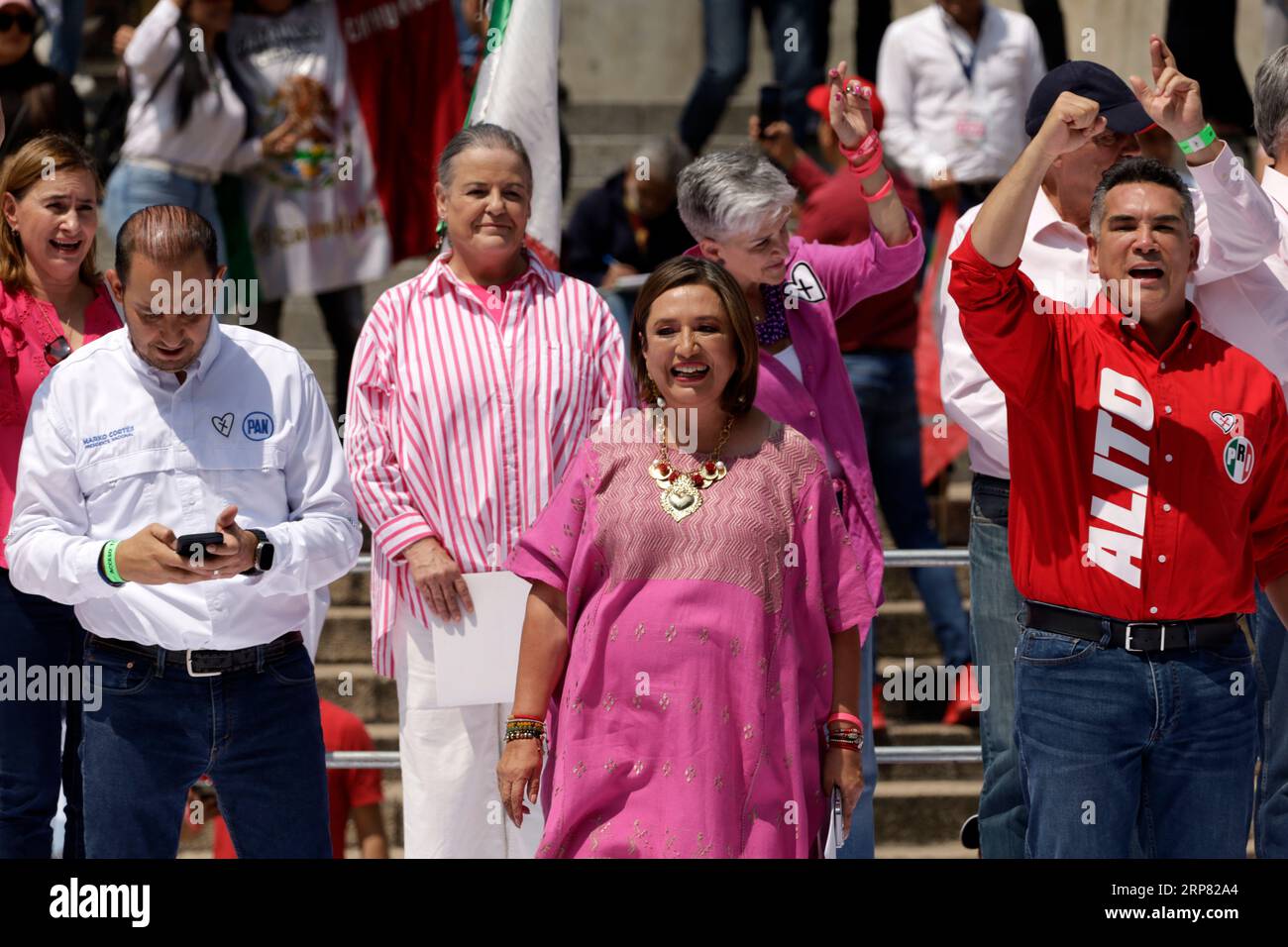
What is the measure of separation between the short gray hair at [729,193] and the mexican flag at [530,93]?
69 centimetres

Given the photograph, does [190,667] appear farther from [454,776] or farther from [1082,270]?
[1082,270]

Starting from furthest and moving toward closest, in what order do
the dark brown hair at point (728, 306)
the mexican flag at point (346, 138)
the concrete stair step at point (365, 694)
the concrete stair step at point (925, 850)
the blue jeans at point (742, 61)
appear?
the blue jeans at point (742, 61), the mexican flag at point (346, 138), the concrete stair step at point (365, 694), the concrete stair step at point (925, 850), the dark brown hair at point (728, 306)

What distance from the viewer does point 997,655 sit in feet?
17.0

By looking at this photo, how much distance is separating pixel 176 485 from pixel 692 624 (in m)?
1.25

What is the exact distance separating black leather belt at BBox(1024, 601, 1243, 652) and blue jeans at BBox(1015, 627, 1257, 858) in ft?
0.05

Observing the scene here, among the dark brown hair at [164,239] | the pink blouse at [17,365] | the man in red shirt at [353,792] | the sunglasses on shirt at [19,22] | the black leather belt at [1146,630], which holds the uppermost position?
the sunglasses on shirt at [19,22]

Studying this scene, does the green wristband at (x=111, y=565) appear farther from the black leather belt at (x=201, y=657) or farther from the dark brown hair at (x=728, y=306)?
the dark brown hair at (x=728, y=306)

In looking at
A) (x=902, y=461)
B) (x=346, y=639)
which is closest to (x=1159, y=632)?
(x=902, y=461)

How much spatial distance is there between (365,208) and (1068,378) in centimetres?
449

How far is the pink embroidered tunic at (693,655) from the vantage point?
13.7 ft

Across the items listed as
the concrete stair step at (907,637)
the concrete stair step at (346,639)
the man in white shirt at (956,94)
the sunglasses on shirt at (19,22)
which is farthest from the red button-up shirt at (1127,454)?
the sunglasses on shirt at (19,22)

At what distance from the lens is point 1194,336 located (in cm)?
446

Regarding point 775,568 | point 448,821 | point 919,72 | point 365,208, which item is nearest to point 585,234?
point 365,208
